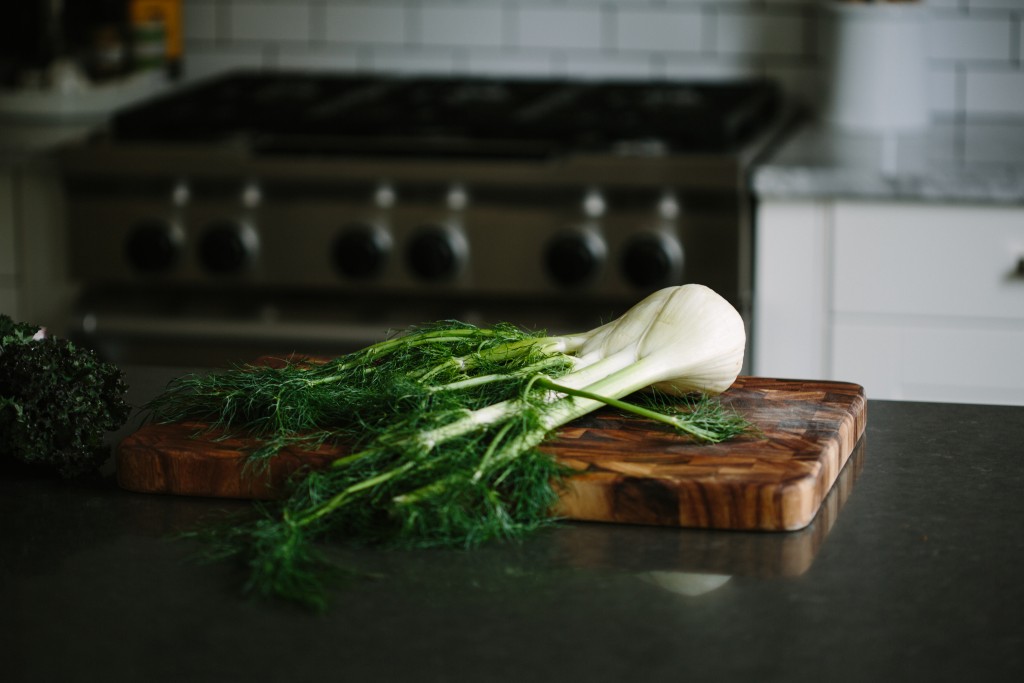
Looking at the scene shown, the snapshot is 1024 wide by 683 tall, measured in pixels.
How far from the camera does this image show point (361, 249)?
2.23 meters

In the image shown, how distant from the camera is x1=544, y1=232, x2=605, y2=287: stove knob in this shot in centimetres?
218

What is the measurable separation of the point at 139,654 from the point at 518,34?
229 cm

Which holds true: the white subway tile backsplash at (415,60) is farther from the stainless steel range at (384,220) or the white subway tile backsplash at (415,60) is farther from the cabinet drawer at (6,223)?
the cabinet drawer at (6,223)

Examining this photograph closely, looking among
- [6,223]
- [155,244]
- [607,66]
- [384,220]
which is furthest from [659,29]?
[6,223]

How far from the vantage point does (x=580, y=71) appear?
9.40ft

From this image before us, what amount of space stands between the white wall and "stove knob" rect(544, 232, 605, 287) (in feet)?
2.52

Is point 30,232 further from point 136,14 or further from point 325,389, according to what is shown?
point 325,389

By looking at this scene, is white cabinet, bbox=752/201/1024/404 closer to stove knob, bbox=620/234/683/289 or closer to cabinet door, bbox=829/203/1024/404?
cabinet door, bbox=829/203/1024/404

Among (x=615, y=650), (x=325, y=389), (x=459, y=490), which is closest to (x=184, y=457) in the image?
(x=325, y=389)

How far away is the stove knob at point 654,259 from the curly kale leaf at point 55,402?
4.16 feet

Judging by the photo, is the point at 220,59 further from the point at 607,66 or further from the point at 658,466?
the point at 658,466

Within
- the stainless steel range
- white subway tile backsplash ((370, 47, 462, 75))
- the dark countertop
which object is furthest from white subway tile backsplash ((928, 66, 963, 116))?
the dark countertop

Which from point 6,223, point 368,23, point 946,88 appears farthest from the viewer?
point 368,23

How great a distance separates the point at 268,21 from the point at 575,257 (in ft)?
3.70
